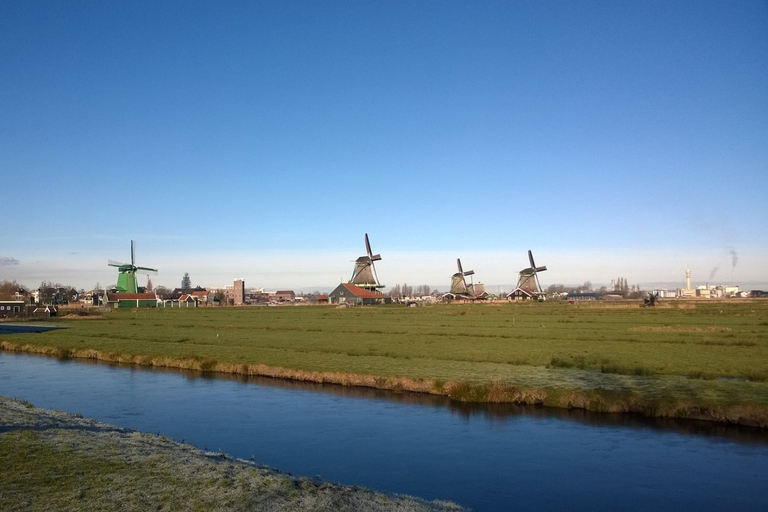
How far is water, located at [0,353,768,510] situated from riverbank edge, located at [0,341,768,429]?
32.5 inches

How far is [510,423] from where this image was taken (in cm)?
2112

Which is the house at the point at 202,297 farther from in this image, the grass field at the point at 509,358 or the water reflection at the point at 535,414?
the water reflection at the point at 535,414

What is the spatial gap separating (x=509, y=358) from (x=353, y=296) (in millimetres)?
102399

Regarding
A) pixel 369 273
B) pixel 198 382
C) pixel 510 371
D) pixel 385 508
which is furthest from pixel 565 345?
pixel 369 273

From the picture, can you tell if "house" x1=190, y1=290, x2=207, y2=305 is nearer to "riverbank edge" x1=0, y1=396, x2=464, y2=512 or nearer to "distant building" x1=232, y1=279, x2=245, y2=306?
"distant building" x1=232, y1=279, x2=245, y2=306

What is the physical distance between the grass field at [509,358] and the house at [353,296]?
75.7 metres

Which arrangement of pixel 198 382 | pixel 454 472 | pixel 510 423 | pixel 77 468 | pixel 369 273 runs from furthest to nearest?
1. pixel 369 273
2. pixel 198 382
3. pixel 510 423
4. pixel 454 472
5. pixel 77 468

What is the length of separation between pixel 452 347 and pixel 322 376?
1250 cm

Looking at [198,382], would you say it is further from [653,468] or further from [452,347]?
[653,468]

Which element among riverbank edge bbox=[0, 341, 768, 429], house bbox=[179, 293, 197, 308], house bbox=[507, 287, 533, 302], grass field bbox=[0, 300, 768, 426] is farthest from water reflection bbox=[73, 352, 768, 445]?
house bbox=[507, 287, 533, 302]

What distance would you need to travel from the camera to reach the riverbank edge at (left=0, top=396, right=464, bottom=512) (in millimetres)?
10750

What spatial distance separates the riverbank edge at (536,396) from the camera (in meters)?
20.5

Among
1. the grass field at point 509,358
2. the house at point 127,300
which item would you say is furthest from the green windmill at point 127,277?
the grass field at point 509,358

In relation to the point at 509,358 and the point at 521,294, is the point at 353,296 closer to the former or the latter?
the point at 521,294
